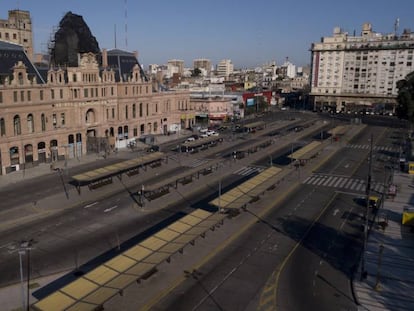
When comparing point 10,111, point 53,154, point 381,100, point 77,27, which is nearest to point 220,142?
point 53,154

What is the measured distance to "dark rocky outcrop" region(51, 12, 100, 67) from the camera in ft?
367

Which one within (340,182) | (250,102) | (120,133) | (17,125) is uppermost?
(250,102)

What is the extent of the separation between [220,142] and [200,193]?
145 feet

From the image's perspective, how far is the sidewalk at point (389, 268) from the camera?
99.3 ft

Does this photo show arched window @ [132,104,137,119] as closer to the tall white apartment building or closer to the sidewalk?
the sidewalk

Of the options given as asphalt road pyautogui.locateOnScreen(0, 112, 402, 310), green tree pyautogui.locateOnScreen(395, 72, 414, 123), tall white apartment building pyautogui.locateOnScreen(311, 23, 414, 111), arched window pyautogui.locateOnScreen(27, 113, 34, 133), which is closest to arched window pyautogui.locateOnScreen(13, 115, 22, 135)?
arched window pyautogui.locateOnScreen(27, 113, 34, 133)

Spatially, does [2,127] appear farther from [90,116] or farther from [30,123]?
[90,116]

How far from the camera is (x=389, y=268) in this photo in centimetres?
3562

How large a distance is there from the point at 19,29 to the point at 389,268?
143402 millimetres

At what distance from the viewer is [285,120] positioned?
148 m

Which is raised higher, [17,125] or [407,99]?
[407,99]

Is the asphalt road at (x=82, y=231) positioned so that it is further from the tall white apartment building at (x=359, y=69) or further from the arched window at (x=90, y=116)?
the tall white apartment building at (x=359, y=69)

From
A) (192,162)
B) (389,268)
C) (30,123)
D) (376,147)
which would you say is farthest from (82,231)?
(376,147)

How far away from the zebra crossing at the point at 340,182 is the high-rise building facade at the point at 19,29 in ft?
360
